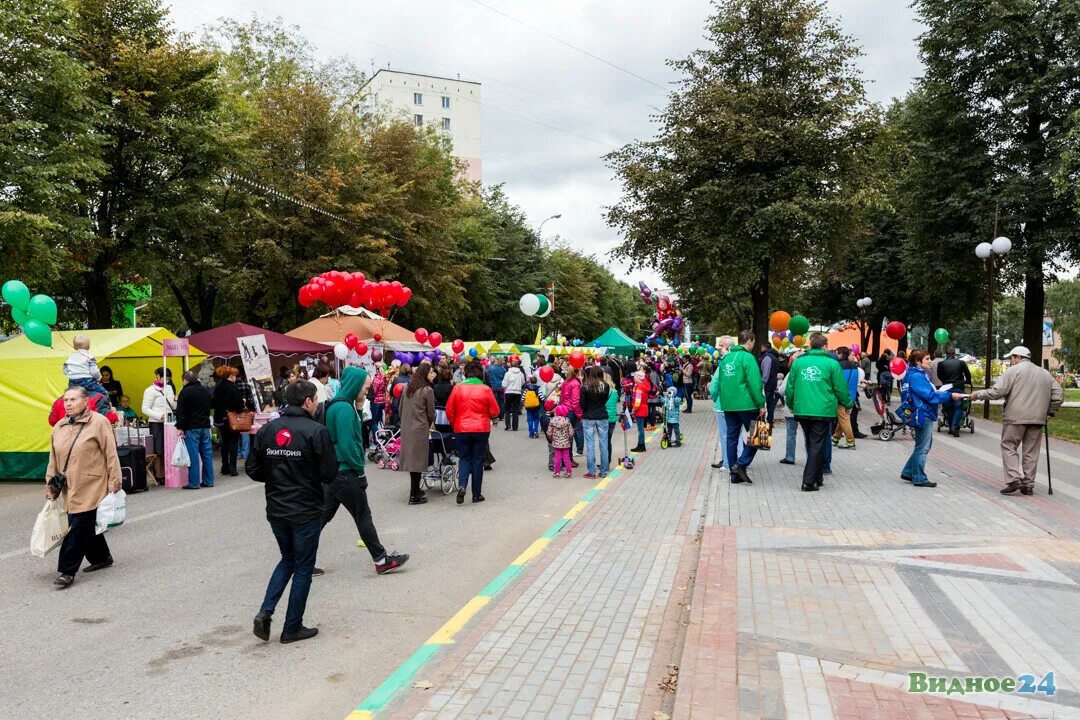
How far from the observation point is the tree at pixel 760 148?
70.7ft

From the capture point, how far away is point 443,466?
33.8 ft

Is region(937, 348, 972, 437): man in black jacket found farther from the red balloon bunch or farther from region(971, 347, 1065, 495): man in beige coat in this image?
the red balloon bunch

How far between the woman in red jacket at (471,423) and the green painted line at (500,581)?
291 cm

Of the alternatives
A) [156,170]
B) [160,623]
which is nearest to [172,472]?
[160,623]

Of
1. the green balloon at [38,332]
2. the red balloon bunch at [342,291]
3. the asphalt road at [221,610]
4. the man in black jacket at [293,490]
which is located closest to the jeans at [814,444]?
the asphalt road at [221,610]

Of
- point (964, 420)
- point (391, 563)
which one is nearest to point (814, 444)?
point (391, 563)

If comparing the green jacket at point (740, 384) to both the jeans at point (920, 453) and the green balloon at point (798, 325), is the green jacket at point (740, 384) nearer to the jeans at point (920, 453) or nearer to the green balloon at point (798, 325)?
the jeans at point (920, 453)

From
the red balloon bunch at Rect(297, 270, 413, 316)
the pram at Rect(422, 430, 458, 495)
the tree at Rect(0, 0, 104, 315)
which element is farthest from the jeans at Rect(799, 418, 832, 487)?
the red balloon bunch at Rect(297, 270, 413, 316)

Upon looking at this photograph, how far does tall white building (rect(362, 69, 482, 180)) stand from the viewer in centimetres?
7538

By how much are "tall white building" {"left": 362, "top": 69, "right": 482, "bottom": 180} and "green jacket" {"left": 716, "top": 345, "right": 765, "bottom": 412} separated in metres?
68.0

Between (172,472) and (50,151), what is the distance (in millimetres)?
8383

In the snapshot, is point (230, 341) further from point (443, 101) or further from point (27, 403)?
point (443, 101)

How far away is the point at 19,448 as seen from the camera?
38.5 ft

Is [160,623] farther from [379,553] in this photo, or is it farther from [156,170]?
[156,170]
